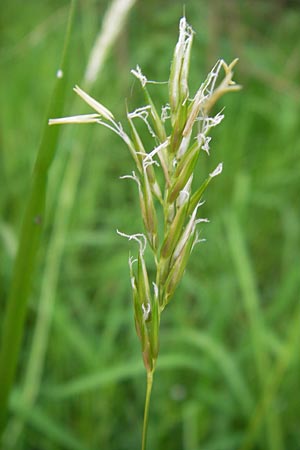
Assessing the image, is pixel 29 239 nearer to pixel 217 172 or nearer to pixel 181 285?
pixel 217 172

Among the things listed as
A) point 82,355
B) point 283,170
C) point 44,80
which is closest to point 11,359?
point 82,355

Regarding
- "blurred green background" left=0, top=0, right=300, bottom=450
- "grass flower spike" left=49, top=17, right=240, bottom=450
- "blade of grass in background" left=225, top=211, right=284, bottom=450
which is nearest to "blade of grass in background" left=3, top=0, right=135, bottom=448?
"blurred green background" left=0, top=0, right=300, bottom=450

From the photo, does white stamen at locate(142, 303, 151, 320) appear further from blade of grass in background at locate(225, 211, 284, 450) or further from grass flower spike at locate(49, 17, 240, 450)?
blade of grass in background at locate(225, 211, 284, 450)

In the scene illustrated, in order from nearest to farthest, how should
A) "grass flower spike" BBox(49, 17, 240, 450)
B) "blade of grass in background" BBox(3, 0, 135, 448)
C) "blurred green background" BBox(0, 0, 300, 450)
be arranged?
"grass flower spike" BBox(49, 17, 240, 450)
"blade of grass in background" BBox(3, 0, 135, 448)
"blurred green background" BBox(0, 0, 300, 450)

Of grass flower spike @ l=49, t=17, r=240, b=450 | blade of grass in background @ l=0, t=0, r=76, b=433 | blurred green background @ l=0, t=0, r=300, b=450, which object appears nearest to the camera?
grass flower spike @ l=49, t=17, r=240, b=450

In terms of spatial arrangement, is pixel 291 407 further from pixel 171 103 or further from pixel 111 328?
pixel 171 103
